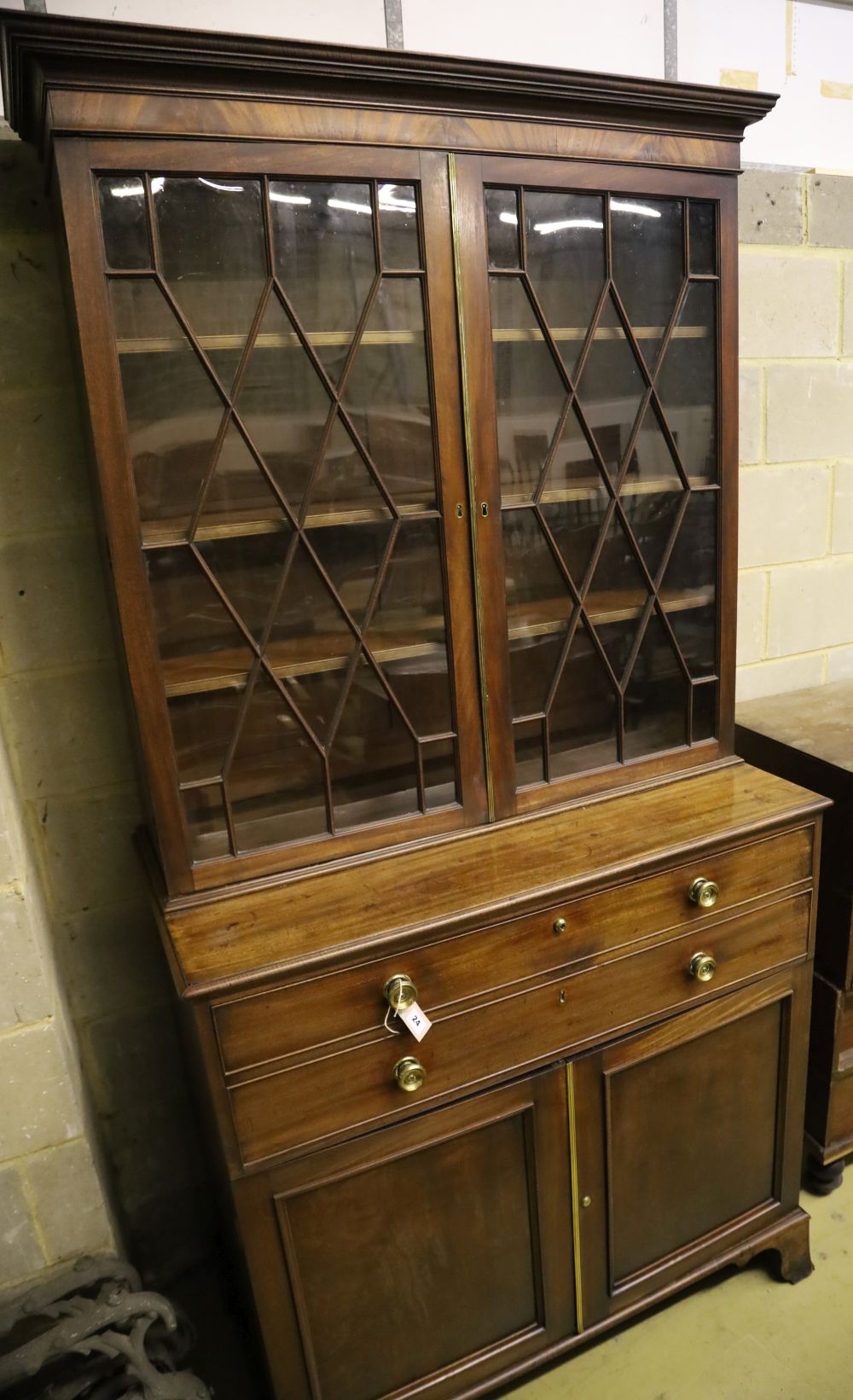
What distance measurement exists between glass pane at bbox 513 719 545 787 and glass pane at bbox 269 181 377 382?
0.60 meters

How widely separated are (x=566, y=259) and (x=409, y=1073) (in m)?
1.18

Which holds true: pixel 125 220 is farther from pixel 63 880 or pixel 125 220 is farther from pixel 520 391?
pixel 63 880

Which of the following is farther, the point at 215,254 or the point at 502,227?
the point at 502,227

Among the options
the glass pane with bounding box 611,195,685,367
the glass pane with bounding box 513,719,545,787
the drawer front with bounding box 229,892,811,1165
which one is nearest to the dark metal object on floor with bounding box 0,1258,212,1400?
the drawer front with bounding box 229,892,811,1165

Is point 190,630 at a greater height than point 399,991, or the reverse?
point 190,630

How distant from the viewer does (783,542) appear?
1897 mm

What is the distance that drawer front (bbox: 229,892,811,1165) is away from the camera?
1.11m

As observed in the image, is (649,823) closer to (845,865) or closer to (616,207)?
(845,865)

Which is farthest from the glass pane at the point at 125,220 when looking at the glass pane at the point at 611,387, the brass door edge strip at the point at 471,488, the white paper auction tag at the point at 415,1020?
the white paper auction tag at the point at 415,1020

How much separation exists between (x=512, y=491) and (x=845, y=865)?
917 mm

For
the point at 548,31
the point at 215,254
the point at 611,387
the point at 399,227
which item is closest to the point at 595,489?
the point at 611,387

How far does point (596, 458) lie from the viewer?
1.31 metres

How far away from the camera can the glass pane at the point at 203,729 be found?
3.85ft

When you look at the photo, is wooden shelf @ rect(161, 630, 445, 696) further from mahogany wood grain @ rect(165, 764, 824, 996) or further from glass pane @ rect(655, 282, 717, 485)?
glass pane @ rect(655, 282, 717, 485)
